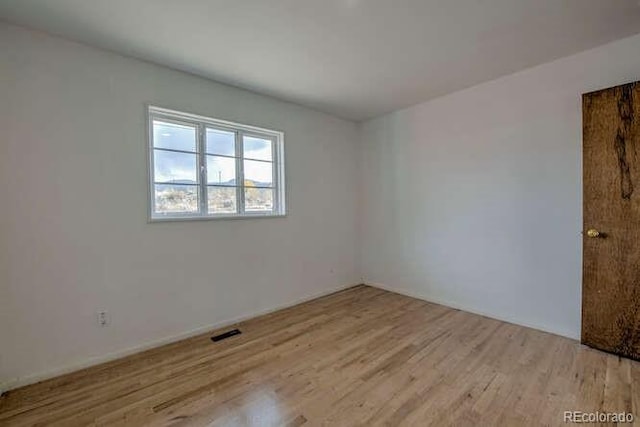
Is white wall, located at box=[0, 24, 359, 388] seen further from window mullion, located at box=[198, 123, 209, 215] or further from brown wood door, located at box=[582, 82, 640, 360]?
brown wood door, located at box=[582, 82, 640, 360]

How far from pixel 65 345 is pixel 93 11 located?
241 cm

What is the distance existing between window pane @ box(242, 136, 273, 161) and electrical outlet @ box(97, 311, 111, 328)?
198cm

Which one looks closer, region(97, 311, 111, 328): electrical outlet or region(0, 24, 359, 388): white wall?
region(0, 24, 359, 388): white wall

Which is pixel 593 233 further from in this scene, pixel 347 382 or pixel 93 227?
pixel 93 227

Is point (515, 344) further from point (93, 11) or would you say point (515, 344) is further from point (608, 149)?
point (93, 11)

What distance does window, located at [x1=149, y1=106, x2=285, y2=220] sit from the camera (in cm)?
265

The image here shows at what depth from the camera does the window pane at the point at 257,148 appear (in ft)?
10.7


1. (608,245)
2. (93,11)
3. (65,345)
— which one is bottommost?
(65,345)

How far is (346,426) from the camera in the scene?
159cm

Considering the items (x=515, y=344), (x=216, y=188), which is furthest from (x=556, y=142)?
(x=216, y=188)

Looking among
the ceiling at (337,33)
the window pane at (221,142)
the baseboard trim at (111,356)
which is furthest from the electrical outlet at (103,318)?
the ceiling at (337,33)

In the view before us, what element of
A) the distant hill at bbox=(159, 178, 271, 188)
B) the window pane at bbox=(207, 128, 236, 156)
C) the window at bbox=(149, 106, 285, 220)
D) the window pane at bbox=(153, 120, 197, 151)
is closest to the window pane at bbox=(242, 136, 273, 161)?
the window at bbox=(149, 106, 285, 220)

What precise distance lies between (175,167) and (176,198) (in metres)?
0.30

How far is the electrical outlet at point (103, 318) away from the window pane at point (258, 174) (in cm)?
174
